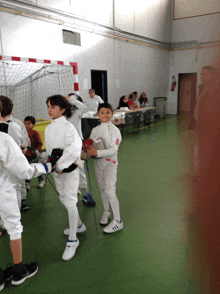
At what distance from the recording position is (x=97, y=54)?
9172 mm

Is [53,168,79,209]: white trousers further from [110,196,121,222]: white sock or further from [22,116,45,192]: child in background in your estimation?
[22,116,45,192]: child in background

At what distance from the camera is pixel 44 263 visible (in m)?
2.37

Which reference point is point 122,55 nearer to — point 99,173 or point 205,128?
point 99,173

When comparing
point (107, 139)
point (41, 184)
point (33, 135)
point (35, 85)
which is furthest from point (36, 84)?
point (107, 139)

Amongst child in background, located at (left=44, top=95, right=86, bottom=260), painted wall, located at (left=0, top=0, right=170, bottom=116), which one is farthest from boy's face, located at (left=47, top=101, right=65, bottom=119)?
painted wall, located at (left=0, top=0, right=170, bottom=116)

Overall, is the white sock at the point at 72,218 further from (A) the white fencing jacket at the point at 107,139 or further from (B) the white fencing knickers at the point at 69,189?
(A) the white fencing jacket at the point at 107,139

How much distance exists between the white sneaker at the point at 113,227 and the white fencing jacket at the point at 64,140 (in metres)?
1.04

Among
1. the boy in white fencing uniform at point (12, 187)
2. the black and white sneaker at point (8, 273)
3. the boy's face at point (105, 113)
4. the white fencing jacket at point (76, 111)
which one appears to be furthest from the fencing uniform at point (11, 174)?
the white fencing jacket at point (76, 111)

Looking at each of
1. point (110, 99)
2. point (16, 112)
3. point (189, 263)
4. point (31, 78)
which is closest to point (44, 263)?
point (189, 263)

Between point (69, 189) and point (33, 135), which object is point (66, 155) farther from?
point (33, 135)

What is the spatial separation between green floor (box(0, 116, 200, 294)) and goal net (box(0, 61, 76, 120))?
131 inches

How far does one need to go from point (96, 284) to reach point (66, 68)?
254 inches

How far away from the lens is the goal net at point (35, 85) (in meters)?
6.54

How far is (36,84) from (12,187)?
585 cm
